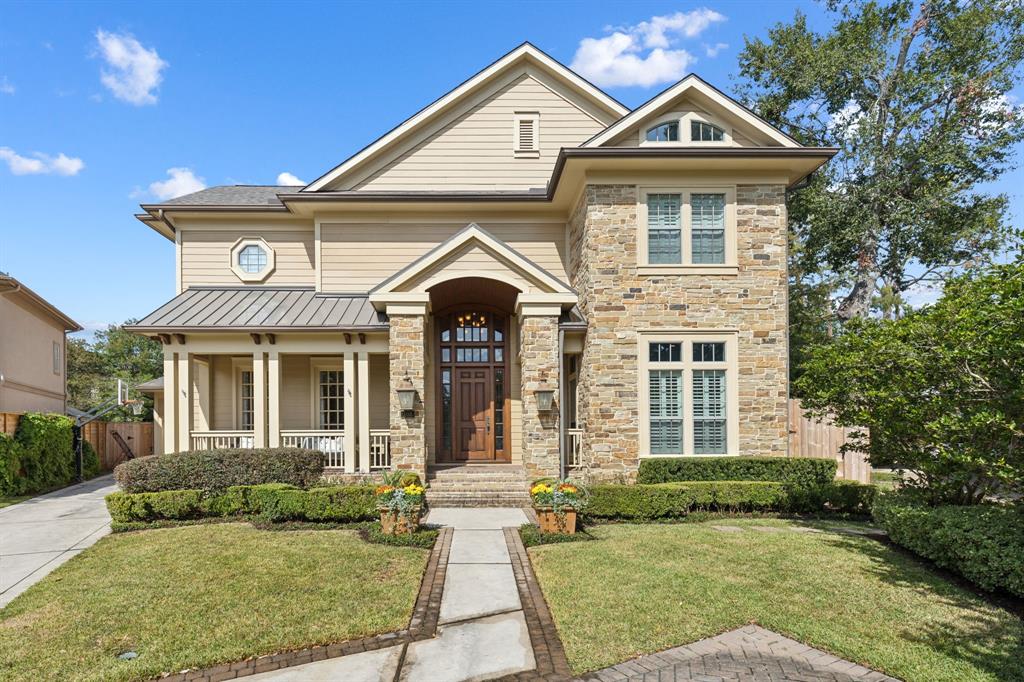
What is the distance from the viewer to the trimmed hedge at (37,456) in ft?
39.3

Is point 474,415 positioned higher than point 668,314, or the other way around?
point 668,314

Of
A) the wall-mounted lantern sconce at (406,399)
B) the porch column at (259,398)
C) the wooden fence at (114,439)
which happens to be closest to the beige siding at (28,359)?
the wooden fence at (114,439)

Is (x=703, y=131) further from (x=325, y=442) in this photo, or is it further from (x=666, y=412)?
(x=325, y=442)

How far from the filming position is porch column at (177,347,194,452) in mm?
11336

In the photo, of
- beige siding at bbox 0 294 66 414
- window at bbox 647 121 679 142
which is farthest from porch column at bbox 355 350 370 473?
beige siding at bbox 0 294 66 414

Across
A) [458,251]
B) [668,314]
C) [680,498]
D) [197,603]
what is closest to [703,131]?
[668,314]

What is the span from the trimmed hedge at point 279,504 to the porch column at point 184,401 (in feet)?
7.93

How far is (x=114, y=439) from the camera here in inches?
706

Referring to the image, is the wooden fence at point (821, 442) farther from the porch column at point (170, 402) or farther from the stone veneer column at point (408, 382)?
the porch column at point (170, 402)

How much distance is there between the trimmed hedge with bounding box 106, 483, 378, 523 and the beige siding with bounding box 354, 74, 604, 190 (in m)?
8.14

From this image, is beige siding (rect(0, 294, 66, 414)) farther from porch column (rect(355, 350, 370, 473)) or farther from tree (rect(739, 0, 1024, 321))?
tree (rect(739, 0, 1024, 321))

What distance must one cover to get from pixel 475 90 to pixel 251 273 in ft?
24.6

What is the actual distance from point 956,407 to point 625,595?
4.44m

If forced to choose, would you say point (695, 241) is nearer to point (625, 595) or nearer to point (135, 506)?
point (625, 595)
